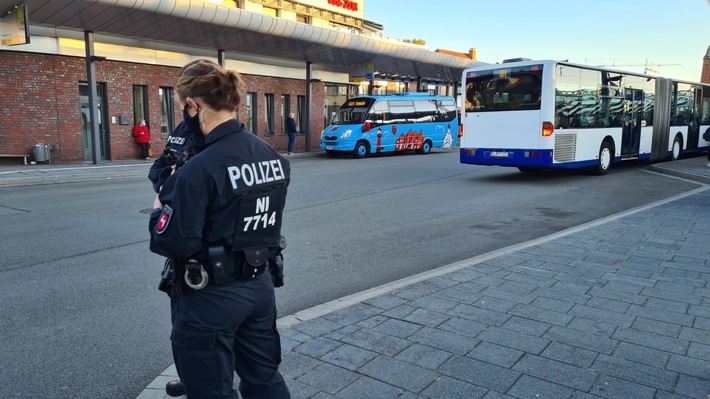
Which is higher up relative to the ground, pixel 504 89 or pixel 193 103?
pixel 504 89

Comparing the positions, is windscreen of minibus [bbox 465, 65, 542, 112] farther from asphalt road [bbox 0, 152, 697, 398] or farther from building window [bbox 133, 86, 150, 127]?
building window [bbox 133, 86, 150, 127]

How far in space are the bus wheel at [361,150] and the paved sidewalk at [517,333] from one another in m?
17.4

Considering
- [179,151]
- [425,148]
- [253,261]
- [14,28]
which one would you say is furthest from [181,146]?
[425,148]

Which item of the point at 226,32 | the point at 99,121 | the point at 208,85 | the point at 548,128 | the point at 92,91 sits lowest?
the point at 548,128

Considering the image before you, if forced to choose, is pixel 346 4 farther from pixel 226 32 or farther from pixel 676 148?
pixel 676 148

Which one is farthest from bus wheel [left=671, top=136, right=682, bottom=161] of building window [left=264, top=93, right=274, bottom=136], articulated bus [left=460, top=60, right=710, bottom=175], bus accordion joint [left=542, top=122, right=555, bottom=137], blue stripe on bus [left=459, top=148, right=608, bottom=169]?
building window [left=264, top=93, right=274, bottom=136]

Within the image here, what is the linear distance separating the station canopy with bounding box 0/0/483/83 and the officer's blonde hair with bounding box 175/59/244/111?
601 inches

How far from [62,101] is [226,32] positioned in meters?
6.11

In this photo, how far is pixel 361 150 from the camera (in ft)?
77.2

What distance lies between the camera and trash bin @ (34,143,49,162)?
57.8 ft

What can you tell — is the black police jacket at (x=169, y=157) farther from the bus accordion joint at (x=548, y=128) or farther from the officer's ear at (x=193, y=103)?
the bus accordion joint at (x=548, y=128)

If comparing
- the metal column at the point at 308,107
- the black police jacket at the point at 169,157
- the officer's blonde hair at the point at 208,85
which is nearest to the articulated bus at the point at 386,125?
the metal column at the point at 308,107

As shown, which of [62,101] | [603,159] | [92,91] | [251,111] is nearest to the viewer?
[603,159]

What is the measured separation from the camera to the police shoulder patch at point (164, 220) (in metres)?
2.17
